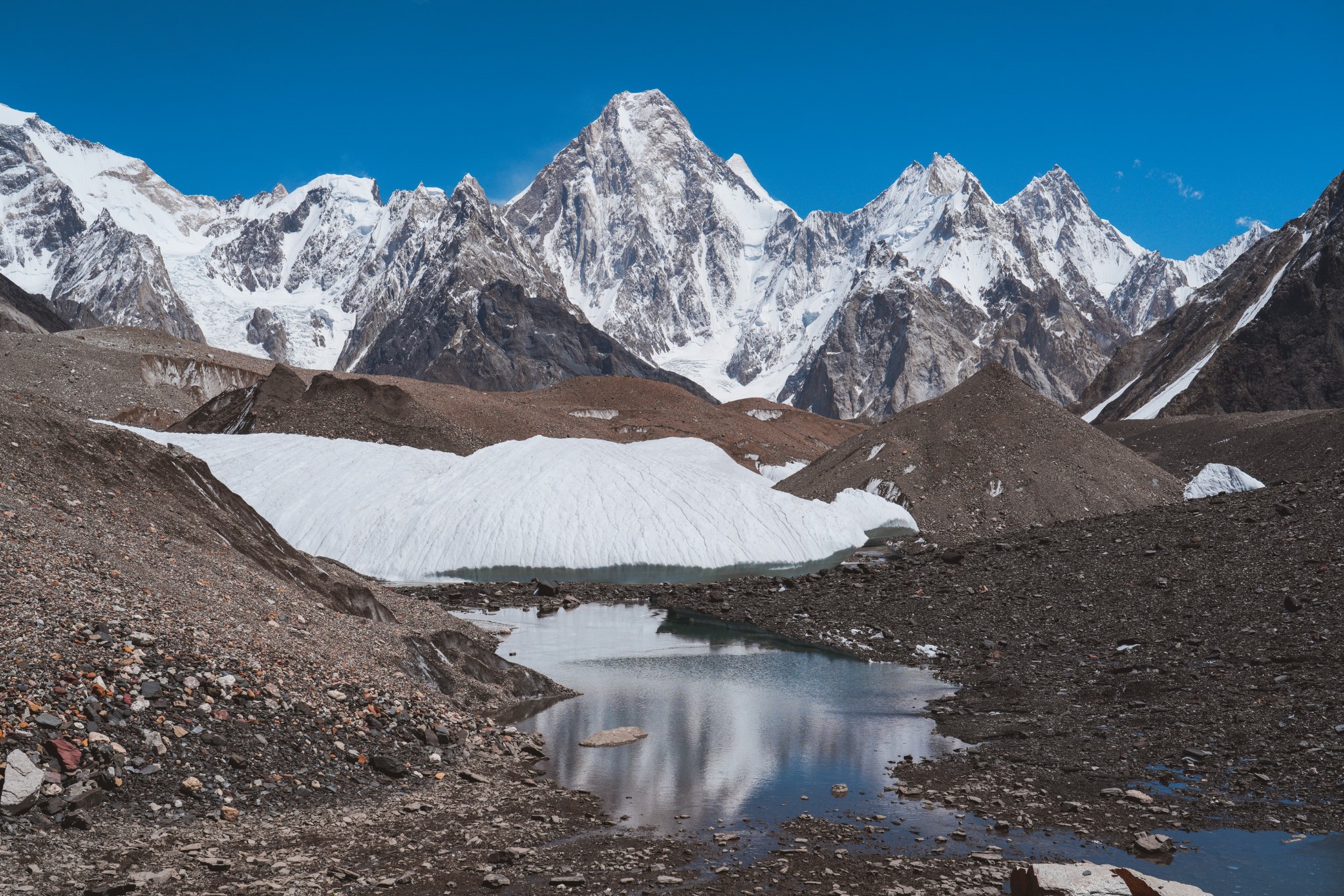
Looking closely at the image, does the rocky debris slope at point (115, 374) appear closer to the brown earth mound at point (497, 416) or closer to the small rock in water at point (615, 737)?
the brown earth mound at point (497, 416)

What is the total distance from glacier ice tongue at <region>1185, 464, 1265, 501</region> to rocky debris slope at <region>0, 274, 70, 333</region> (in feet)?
460

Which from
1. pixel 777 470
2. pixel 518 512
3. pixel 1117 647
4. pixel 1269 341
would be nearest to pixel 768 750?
pixel 1117 647

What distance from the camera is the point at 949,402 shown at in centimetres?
5872

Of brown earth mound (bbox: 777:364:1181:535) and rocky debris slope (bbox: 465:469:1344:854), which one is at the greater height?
brown earth mound (bbox: 777:364:1181:535)

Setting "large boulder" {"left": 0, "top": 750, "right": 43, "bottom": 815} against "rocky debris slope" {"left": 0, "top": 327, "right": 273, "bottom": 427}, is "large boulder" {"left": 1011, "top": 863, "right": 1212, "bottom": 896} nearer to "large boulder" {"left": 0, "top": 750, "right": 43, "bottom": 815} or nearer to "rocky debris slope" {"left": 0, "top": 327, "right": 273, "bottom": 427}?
"large boulder" {"left": 0, "top": 750, "right": 43, "bottom": 815}

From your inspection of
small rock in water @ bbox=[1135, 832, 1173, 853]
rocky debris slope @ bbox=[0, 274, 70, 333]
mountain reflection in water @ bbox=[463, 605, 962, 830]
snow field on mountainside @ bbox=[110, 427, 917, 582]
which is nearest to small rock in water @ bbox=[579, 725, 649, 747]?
mountain reflection in water @ bbox=[463, 605, 962, 830]

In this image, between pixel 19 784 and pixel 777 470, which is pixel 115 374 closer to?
pixel 777 470

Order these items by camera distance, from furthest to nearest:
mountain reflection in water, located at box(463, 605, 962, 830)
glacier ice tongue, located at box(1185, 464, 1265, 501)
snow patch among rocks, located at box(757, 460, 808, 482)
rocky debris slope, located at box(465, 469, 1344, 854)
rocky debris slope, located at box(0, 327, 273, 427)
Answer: snow patch among rocks, located at box(757, 460, 808, 482) → rocky debris slope, located at box(0, 327, 273, 427) → glacier ice tongue, located at box(1185, 464, 1265, 501) → mountain reflection in water, located at box(463, 605, 962, 830) → rocky debris slope, located at box(465, 469, 1344, 854)

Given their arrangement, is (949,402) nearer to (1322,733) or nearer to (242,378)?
(1322,733)

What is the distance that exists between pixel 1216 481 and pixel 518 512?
36501 mm

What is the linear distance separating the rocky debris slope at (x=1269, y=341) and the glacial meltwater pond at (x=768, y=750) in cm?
11428

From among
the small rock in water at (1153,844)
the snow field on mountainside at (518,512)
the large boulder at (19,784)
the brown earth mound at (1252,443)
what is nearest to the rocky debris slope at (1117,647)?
the small rock in water at (1153,844)

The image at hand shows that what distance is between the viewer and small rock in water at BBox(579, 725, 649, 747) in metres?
15.2

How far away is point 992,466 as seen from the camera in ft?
Result: 169
